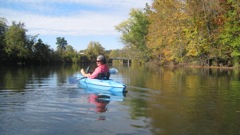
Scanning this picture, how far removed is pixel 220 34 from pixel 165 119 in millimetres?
36375

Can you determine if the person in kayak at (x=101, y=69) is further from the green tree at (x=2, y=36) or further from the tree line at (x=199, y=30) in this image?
the green tree at (x=2, y=36)

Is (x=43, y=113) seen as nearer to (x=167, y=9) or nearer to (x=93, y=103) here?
(x=93, y=103)

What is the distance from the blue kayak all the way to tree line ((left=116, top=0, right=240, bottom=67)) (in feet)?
94.7

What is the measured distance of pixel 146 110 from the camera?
30.3 feet

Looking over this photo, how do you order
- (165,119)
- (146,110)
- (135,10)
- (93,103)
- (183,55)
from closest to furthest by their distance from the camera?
(165,119) → (146,110) → (93,103) → (183,55) → (135,10)

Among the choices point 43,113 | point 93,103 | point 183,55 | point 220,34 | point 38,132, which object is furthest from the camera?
point 183,55

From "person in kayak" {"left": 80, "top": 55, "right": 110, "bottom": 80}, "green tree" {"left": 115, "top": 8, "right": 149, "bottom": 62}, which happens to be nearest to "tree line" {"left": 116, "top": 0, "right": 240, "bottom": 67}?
"green tree" {"left": 115, "top": 8, "right": 149, "bottom": 62}

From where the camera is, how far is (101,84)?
564 inches

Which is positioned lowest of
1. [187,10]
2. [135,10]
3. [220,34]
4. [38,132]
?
[38,132]

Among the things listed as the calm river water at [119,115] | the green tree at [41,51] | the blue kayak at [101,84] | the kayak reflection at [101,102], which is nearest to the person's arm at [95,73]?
the blue kayak at [101,84]

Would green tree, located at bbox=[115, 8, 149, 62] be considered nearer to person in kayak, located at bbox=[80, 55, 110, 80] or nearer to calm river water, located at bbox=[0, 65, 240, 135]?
person in kayak, located at bbox=[80, 55, 110, 80]

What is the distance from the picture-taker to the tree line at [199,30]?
132 ft

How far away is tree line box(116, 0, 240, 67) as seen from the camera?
132 ft

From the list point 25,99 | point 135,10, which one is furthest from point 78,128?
point 135,10
